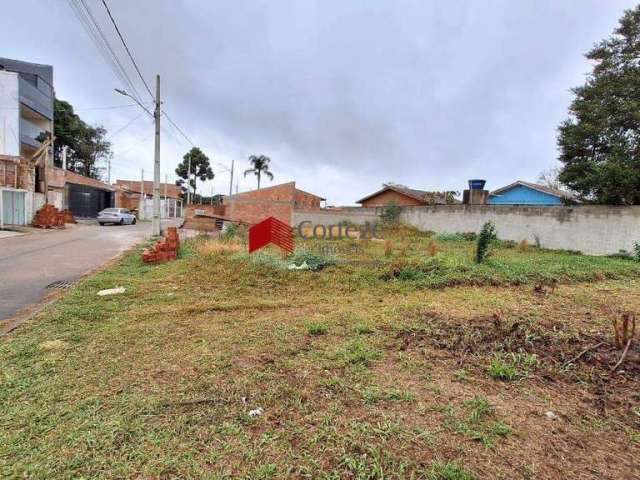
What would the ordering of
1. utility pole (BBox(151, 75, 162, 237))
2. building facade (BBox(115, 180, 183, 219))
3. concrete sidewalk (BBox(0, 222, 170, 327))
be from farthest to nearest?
building facade (BBox(115, 180, 183, 219)), utility pole (BBox(151, 75, 162, 237)), concrete sidewalk (BBox(0, 222, 170, 327))

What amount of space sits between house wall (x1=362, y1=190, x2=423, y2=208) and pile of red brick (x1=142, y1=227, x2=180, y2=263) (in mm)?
20012

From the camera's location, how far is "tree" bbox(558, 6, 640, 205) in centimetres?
1178

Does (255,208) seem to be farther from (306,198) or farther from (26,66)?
(26,66)

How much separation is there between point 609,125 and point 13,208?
2703 cm

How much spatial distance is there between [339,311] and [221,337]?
1.70m

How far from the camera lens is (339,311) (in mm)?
4586

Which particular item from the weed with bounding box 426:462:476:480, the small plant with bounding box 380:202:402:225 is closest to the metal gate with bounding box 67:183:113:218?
the small plant with bounding box 380:202:402:225

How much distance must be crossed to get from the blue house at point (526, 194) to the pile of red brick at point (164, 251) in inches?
826

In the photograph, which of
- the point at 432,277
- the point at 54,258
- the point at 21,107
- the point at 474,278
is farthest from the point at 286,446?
the point at 21,107

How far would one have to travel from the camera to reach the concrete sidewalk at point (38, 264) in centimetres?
513

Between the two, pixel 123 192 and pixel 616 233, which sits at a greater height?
pixel 123 192

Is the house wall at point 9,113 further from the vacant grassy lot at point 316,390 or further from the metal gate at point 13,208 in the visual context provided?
the vacant grassy lot at point 316,390

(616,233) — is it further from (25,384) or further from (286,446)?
(25,384)

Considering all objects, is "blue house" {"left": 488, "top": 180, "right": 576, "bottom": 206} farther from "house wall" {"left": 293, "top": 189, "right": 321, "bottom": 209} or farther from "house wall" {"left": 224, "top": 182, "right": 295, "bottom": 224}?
"house wall" {"left": 293, "top": 189, "right": 321, "bottom": 209}
